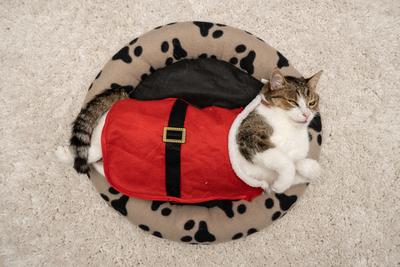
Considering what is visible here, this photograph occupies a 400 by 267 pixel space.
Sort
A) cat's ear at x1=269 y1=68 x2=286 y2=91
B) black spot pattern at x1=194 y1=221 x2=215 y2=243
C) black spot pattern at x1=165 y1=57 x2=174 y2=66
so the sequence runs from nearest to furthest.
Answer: cat's ear at x1=269 y1=68 x2=286 y2=91 < black spot pattern at x1=194 y1=221 x2=215 y2=243 < black spot pattern at x1=165 y1=57 x2=174 y2=66

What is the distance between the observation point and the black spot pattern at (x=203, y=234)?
122 cm

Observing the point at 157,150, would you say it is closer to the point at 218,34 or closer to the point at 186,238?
the point at 186,238

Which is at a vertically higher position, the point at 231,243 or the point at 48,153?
the point at 48,153

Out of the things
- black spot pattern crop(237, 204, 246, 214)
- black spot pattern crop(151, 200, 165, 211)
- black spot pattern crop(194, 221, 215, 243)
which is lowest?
black spot pattern crop(194, 221, 215, 243)

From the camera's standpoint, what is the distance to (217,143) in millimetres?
1056

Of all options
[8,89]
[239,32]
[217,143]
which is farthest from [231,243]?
[8,89]

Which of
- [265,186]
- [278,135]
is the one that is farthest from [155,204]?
[278,135]

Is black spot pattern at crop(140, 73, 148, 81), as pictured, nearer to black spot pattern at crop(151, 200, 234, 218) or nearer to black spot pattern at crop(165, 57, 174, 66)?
black spot pattern at crop(165, 57, 174, 66)

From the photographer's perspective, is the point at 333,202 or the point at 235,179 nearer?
the point at 235,179

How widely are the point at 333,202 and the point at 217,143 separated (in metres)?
0.67

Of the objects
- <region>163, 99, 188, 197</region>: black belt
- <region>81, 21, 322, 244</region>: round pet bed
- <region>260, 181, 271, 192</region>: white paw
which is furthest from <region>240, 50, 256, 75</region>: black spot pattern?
<region>260, 181, 271, 192</region>: white paw

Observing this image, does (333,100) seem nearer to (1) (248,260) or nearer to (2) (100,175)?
(1) (248,260)

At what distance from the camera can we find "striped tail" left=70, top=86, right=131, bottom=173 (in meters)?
1.07

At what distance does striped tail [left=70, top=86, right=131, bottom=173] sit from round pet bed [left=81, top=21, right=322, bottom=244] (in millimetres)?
127
